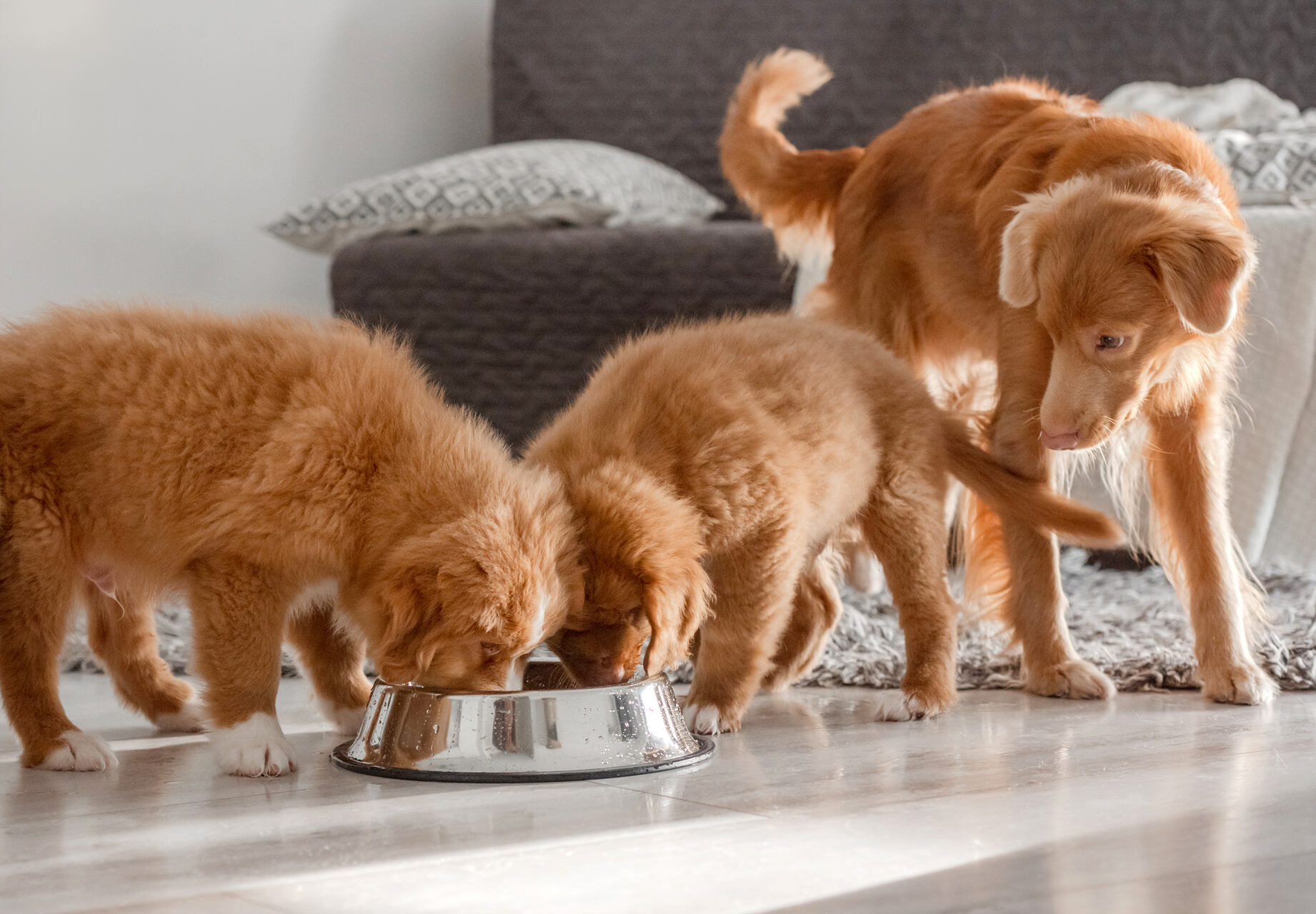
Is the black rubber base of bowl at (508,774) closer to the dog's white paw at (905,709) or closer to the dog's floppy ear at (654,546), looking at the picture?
the dog's floppy ear at (654,546)

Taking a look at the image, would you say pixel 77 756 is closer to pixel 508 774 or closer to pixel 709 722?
pixel 508 774

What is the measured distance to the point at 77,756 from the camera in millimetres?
1942

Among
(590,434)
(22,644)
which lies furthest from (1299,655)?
(22,644)

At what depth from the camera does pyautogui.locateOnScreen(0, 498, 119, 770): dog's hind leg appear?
1.88 metres

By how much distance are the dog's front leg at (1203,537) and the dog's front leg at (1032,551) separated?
0.20m

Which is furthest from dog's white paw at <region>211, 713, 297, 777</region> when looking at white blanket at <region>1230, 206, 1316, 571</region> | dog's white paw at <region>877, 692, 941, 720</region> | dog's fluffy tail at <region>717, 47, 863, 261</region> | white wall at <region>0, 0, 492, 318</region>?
white wall at <region>0, 0, 492, 318</region>

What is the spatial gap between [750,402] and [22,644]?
112 centimetres

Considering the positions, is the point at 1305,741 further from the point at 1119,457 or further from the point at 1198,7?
the point at 1198,7

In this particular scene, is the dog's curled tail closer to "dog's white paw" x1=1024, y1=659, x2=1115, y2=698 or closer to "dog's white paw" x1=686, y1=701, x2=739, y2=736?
"dog's white paw" x1=1024, y1=659, x2=1115, y2=698

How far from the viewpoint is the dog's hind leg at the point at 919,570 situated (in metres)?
2.33

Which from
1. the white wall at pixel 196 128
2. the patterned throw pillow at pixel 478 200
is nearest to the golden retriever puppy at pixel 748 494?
the patterned throw pillow at pixel 478 200

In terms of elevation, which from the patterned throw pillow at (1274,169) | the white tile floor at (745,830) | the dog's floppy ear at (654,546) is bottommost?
the white tile floor at (745,830)

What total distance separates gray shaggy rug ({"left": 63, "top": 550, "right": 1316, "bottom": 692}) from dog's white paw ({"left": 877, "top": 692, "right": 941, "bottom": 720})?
0.29 meters

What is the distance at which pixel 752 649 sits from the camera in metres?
2.18
